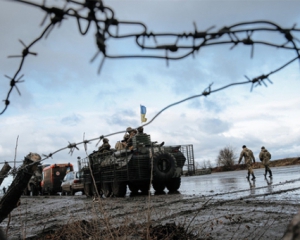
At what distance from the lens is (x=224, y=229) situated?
684 centimetres

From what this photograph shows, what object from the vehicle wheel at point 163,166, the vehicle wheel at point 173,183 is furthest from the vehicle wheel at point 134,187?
the vehicle wheel at point 163,166

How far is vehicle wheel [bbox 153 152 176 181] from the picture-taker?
15797 mm

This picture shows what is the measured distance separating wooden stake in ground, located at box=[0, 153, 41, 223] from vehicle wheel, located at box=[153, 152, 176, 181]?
1096 cm

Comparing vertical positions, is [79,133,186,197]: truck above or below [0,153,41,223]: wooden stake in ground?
above

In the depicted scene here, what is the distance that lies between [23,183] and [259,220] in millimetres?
4156

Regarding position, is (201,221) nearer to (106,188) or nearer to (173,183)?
(173,183)

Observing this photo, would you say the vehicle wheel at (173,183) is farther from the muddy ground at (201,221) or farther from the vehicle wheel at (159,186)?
the muddy ground at (201,221)

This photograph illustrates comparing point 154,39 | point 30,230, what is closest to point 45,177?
point 30,230

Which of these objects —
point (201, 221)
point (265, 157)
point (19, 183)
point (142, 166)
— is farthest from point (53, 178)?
point (19, 183)

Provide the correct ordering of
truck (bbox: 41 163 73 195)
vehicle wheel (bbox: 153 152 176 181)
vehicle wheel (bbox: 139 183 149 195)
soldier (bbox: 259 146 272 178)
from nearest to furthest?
vehicle wheel (bbox: 153 152 176 181) → vehicle wheel (bbox: 139 183 149 195) → soldier (bbox: 259 146 272 178) → truck (bbox: 41 163 73 195)

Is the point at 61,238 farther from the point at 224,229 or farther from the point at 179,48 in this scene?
the point at 179,48

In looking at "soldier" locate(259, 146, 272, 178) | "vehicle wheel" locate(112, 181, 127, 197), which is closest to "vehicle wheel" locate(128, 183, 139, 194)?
"vehicle wheel" locate(112, 181, 127, 197)

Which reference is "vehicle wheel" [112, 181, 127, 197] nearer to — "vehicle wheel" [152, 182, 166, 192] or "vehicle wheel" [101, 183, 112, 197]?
"vehicle wheel" [101, 183, 112, 197]

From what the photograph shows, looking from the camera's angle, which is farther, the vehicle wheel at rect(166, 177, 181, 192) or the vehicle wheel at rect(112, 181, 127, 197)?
the vehicle wheel at rect(166, 177, 181, 192)
